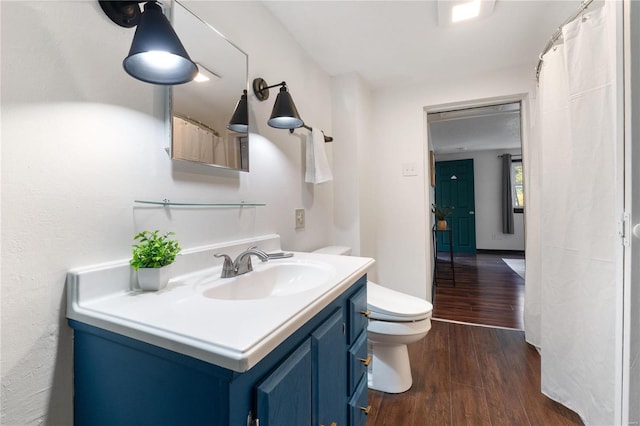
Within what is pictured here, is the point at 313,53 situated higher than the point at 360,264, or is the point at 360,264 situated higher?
the point at 313,53

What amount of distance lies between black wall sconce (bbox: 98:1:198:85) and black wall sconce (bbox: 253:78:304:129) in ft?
1.95

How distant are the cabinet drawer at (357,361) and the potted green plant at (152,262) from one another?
658 millimetres

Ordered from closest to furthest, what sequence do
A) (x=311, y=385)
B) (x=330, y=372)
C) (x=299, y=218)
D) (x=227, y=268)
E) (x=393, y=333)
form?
(x=311, y=385)
(x=330, y=372)
(x=227, y=268)
(x=393, y=333)
(x=299, y=218)

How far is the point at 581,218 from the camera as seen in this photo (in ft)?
4.17

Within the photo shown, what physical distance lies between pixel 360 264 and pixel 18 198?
0.99 m

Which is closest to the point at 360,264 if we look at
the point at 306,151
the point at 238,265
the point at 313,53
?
the point at 238,265

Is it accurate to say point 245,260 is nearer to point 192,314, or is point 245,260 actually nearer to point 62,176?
point 192,314

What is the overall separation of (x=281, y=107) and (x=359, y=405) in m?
1.29

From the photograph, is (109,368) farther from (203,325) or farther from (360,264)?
(360,264)

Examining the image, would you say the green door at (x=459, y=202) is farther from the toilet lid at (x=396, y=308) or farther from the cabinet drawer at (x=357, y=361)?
the cabinet drawer at (x=357, y=361)

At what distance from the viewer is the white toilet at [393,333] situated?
1.48 metres

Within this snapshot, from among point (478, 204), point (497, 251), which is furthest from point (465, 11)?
point (497, 251)

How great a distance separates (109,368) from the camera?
0.65 meters

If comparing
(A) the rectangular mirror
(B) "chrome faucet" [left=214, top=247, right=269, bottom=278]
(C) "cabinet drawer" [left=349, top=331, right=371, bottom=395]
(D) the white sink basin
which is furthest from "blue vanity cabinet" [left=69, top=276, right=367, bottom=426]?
(A) the rectangular mirror
